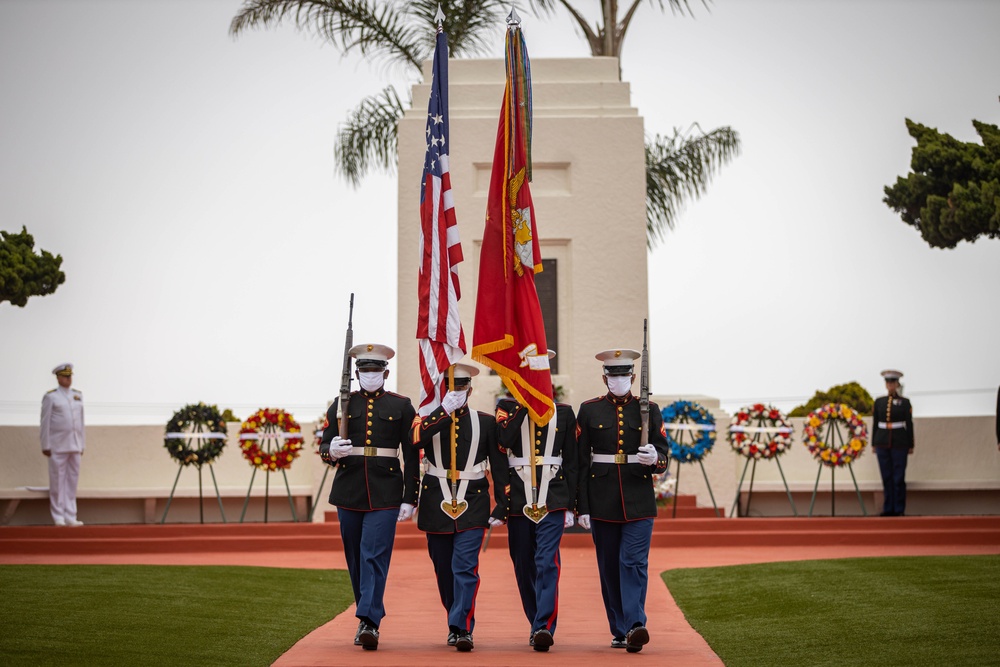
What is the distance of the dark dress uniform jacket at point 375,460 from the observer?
8.54 m

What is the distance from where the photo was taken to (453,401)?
8.62 metres

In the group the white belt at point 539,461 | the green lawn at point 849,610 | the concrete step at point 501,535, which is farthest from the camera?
the concrete step at point 501,535

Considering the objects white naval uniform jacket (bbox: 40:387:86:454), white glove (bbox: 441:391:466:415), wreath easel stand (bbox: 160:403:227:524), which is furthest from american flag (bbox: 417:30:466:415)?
white naval uniform jacket (bbox: 40:387:86:454)

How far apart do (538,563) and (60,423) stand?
32.5ft

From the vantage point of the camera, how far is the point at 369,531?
8.49 meters

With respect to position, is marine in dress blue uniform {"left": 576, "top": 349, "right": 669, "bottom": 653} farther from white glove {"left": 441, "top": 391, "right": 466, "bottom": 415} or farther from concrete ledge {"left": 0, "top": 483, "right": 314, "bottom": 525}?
concrete ledge {"left": 0, "top": 483, "right": 314, "bottom": 525}

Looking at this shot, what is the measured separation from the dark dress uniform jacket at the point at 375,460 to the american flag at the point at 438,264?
0.23 meters

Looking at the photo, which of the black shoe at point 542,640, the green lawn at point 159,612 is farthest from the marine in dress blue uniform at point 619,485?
the green lawn at point 159,612

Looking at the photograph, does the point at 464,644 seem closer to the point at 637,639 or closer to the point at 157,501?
the point at 637,639

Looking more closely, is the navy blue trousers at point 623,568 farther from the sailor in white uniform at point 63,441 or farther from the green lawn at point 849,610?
the sailor in white uniform at point 63,441

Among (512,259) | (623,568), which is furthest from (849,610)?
(512,259)

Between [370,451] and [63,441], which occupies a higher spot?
[370,451]

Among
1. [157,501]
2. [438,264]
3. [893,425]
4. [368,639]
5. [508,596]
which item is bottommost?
[508,596]

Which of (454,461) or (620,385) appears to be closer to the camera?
(454,461)
